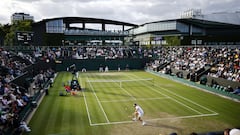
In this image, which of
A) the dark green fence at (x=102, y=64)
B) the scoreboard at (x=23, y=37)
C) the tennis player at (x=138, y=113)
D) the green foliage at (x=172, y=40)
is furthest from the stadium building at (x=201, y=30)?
the tennis player at (x=138, y=113)

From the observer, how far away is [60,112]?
56.0ft

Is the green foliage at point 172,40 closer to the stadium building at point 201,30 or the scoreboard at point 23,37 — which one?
the stadium building at point 201,30

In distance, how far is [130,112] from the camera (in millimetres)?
17141

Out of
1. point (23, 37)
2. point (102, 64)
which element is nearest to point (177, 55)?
point (102, 64)

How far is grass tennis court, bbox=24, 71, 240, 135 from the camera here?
13688mm

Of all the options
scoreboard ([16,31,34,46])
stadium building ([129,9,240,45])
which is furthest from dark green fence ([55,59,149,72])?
stadium building ([129,9,240,45])

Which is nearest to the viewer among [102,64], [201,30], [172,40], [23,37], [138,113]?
[138,113]

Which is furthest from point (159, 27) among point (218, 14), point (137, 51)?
point (137, 51)

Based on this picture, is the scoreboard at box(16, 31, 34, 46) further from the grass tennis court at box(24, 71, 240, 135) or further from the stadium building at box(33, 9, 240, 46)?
the stadium building at box(33, 9, 240, 46)

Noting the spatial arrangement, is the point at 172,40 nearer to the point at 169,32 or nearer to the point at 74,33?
the point at 169,32

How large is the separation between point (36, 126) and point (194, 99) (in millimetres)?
14590

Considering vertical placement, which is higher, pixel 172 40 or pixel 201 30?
pixel 201 30

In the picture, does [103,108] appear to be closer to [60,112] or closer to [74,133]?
[60,112]

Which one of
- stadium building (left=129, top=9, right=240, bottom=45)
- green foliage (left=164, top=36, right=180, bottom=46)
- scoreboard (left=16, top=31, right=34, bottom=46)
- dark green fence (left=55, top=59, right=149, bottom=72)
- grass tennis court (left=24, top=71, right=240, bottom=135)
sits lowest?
grass tennis court (left=24, top=71, right=240, bottom=135)
